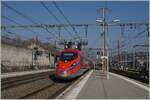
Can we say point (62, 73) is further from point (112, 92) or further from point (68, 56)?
point (112, 92)

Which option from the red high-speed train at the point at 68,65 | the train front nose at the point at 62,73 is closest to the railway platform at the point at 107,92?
the train front nose at the point at 62,73

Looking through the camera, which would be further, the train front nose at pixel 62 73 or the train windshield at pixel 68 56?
the train windshield at pixel 68 56

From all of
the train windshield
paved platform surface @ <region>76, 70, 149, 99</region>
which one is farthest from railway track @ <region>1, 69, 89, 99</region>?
the train windshield

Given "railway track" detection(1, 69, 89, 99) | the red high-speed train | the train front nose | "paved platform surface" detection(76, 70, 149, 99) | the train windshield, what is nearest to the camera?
"paved platform surface" detection(76, 70, 149, 99)

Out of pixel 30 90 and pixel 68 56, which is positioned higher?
pixel 68 56

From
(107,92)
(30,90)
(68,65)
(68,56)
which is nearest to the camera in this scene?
(107,92)

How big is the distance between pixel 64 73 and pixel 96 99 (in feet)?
40.8

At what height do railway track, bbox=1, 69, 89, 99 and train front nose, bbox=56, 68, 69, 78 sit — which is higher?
train front nose, bbox=56, 68, 69, 78

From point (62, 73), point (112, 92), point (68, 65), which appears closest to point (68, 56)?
point (68, 65)

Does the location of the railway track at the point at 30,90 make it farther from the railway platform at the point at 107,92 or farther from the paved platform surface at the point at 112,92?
the paved platform surface at the point at 112,92

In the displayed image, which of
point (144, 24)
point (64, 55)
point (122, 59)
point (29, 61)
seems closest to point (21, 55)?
point (29, 61)

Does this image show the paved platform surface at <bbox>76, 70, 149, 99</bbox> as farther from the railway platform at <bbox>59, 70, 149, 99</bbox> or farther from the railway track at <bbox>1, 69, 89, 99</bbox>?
the railway track at <bbox>1, 69, 89, 99</bbox>

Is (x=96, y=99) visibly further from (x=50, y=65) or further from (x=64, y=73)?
(x=50, y=65)

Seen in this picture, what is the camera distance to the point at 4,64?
168 feet
